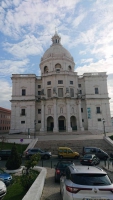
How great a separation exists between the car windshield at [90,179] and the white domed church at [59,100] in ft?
128

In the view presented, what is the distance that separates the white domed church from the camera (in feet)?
153

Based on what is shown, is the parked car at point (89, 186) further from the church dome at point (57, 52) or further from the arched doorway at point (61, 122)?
the church dome at point (57, 52)

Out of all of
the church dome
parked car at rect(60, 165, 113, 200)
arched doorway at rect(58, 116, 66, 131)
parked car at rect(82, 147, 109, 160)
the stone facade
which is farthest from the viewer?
the stone facade

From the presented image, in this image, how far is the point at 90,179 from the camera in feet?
16.9

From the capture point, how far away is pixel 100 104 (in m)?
A: 49.8

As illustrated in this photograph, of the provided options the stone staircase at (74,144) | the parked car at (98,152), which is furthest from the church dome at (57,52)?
the parked car at (98,152)

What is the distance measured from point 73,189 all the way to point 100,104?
46.9 m

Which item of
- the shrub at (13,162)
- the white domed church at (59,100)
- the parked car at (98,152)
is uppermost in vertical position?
the white domed church at (59,100)

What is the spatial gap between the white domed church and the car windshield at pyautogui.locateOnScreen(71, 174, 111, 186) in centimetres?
3899

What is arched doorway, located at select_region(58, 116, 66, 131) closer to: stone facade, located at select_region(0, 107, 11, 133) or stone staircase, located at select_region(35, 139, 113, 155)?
stone staircase, located at select_region(35, 139, 113, 155)

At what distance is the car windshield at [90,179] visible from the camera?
503 centimetres

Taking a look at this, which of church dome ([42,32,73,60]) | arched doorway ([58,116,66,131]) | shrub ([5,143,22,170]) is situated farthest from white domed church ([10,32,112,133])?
shrub ([5,143,22,170])

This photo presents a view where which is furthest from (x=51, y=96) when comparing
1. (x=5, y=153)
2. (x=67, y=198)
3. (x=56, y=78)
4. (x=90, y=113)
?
(x=67, y=198)

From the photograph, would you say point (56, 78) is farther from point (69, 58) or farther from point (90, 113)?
point (90, 113)
